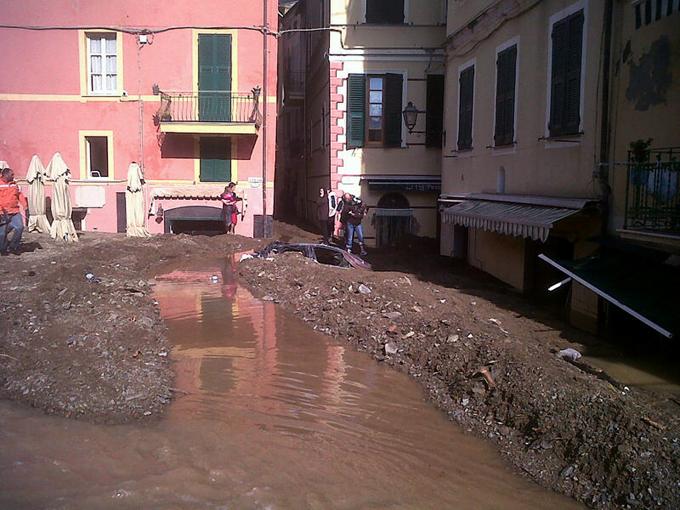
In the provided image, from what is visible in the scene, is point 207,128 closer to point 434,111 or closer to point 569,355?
point 434,111

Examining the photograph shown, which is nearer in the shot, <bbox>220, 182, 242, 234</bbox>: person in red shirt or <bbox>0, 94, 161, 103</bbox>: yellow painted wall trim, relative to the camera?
<bbox>220, 182, 242, 234</bbox>: person in red shirt

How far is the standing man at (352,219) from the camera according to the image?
2000 centimetres

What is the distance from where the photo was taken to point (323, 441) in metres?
6.78

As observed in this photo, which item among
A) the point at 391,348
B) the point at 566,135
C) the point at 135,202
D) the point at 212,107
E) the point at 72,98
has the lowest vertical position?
the point at 391,348

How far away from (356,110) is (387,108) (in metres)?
0.98

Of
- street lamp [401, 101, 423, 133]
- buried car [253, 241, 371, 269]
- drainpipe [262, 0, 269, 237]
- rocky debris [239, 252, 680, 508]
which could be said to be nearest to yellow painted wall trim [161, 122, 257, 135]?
drainpipe [262, 0, 269, 237]

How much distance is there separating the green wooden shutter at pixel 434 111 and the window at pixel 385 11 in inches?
81.3

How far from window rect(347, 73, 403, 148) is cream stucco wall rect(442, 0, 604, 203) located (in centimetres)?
327

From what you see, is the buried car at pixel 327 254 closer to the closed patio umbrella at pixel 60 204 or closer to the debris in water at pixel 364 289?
the debris in water at pixel 364 289

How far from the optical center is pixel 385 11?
21531 mm

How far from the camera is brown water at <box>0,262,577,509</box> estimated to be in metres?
5.59

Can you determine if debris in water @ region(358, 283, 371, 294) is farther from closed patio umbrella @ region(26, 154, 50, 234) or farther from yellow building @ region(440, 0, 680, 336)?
closed patio umbrella @ region(26, 154, 50, 234)

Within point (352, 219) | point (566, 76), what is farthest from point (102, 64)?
point (566, 76)

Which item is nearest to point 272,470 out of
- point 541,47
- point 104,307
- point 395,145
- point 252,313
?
point 104,307
